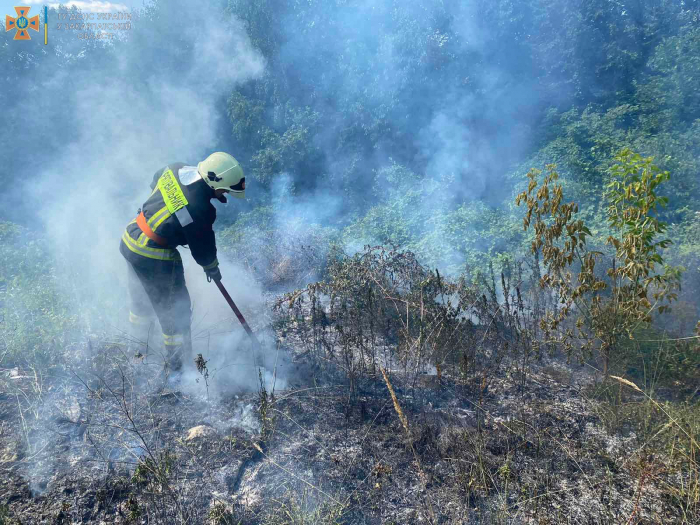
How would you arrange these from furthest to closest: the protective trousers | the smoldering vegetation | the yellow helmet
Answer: the protective trousers
the yellow helmet
the smoldering vegetation

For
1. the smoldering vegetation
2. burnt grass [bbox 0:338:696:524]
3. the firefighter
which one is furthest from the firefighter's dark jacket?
burnt grass [bbox 0:338:696:524]

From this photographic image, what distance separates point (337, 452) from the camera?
307cm

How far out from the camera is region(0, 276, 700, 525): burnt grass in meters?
2.59

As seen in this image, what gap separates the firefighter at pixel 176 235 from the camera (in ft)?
12.5

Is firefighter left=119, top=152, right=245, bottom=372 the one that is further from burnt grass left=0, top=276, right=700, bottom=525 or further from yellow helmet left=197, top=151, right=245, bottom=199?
burnt grass left=0, top=276, right=700, bottom=525

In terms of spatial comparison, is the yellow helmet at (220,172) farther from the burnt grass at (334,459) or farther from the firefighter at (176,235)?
the burnt grass at (334,459)

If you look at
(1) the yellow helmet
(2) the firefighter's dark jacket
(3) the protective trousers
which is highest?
(1) the yellow helmet

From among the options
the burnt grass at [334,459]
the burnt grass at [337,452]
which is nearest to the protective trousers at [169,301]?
the burnt grass at [337,452]

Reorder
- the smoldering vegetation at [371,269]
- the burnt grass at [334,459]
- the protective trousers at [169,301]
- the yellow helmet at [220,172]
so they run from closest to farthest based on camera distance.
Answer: the burnt grass at [334,459] → the smoldering vegetation at [371,269] → the yellow helmet at [220,172] → the protective trousers at [169,301]

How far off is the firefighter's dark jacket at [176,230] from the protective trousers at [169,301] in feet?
0.31

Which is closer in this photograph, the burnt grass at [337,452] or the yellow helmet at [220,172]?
the burnt grass at [337,452]

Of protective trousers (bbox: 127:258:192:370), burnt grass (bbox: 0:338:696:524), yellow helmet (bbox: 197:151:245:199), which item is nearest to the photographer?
burnt grass (bbox: 0:338:696:524)

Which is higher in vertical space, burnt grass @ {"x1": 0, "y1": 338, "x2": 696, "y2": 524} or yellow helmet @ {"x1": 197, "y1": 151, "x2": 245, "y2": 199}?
yellow helmet @ {"x1": 197, "y1": 151, "x2": 245, "y2": 199}

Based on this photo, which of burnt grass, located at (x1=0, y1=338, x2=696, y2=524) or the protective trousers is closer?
burnt grass, located at (x1=0, y1=338, x2=696, y2=524)
